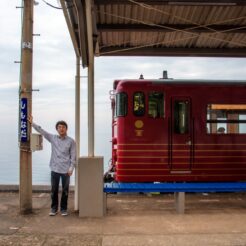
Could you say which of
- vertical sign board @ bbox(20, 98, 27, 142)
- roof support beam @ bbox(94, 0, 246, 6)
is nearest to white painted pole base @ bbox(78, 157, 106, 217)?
vertical sign board @ bbox(20, 98, 27, 142)

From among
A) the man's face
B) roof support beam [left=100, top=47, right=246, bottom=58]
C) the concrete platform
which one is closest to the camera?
the concrete platform

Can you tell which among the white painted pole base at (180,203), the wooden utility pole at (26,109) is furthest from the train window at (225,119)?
the wooden utility pole at (26,109)

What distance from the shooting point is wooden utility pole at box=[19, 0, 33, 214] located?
9.79 metres

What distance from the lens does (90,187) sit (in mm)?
9734

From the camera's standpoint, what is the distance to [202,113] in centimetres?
1219

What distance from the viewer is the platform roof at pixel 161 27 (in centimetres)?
997

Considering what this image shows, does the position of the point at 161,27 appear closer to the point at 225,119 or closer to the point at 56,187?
the point at 225,119

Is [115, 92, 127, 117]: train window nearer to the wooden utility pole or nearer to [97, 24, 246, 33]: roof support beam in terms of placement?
[97, 24, 246, 33]: roof support beam

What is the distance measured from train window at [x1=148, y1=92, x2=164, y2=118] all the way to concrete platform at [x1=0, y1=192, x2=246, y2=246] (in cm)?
208

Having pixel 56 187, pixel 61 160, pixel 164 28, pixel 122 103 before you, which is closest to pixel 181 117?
pixel 122 103

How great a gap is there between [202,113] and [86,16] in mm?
4414

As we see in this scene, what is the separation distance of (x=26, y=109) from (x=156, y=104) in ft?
11.7

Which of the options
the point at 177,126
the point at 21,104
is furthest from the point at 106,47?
the point at 21,104

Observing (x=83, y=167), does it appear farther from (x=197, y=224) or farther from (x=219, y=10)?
(x=219, y=10)
